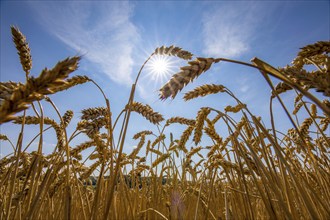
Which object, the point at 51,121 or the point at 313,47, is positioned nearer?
the point at 313,47

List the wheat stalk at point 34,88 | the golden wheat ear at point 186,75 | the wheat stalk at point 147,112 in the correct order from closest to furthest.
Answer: the wheat stalk at point 34,88 < the golden wheat ear at point 186,75 < the wheat stalk at point 147,112

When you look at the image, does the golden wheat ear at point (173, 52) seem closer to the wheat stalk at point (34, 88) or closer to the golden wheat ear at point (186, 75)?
the golden wheat ear at point (186, 75)

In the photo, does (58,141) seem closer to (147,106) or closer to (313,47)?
(147,106)

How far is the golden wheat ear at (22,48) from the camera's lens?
149 cm

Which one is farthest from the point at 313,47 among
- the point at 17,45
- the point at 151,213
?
the point at 151,213

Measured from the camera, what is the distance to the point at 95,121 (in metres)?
1.76

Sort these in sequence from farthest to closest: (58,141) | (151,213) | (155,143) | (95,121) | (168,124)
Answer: (155,143), (168,124), (151,213), (58,141), (95,121)

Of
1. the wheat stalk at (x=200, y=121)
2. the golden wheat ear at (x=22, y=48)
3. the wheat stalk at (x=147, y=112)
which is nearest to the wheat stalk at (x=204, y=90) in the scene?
the wheat stalk at (x=147, y=112)

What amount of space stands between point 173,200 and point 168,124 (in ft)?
4.85

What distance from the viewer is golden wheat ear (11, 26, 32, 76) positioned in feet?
4.90

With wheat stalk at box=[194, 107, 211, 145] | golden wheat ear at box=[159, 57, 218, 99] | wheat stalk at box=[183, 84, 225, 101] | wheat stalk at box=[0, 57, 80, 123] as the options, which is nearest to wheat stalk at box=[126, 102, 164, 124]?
wheat stalk at box=[183, 84, 225, 101]

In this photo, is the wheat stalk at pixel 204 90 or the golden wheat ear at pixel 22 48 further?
the wheat stalk at pixel 204 90

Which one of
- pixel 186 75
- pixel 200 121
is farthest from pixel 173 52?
pixel 200 121

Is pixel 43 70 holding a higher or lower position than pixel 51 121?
lower
